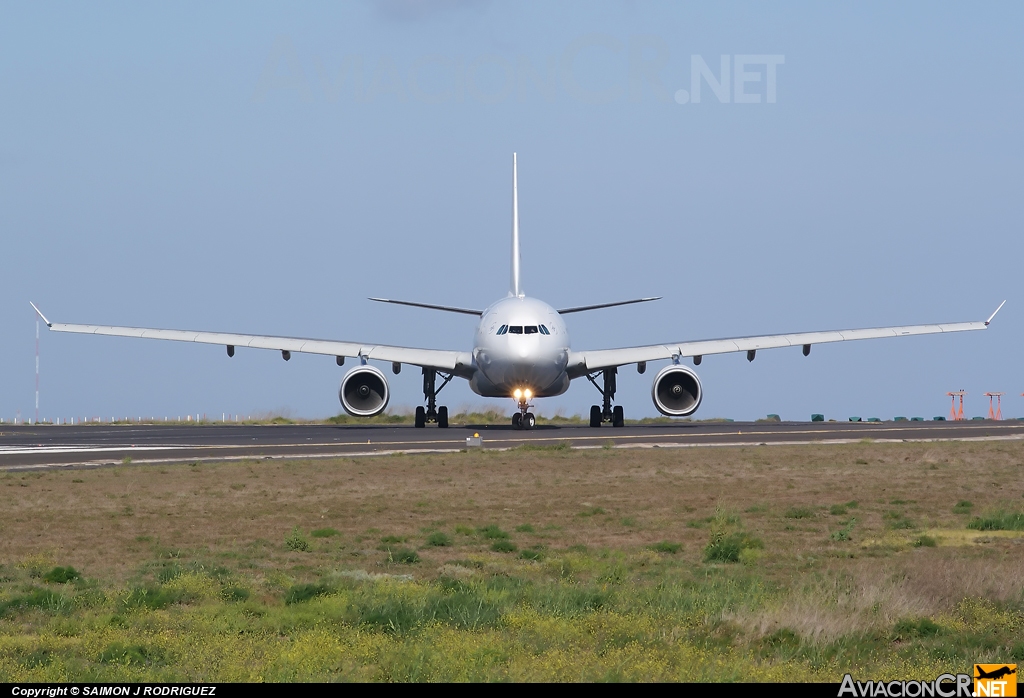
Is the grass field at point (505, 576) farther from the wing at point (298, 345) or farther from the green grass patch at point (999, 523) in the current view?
the wing at point (298, 345)

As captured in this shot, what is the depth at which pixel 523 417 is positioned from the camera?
4781 cm

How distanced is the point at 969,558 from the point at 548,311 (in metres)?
33.0

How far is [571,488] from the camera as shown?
23.2 metres

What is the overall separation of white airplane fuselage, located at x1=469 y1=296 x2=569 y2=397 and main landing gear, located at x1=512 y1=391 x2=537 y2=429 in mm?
500

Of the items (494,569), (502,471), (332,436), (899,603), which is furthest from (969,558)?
(332,436)

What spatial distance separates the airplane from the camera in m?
45.6

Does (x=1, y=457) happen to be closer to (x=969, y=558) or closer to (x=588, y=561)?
(x=588, y=561)

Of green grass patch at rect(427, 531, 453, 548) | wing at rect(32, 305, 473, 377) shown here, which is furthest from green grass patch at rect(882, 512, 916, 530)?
wing at rect(32, 305, 473, 377)

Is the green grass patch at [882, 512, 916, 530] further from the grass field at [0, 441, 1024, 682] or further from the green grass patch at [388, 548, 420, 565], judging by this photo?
the green grass patch at [388, 548, 420, 565]

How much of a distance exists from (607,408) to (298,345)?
13230mm

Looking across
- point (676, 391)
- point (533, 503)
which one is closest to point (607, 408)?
point (676, 391)

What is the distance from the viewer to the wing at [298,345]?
49.4 meters

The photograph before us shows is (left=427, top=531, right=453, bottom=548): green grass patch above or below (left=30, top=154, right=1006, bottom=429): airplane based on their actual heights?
below

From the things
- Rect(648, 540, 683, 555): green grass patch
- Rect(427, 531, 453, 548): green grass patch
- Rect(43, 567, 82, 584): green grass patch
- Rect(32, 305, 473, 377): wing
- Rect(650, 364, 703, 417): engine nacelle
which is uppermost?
Rect(32, 305, 473, 377): wing
